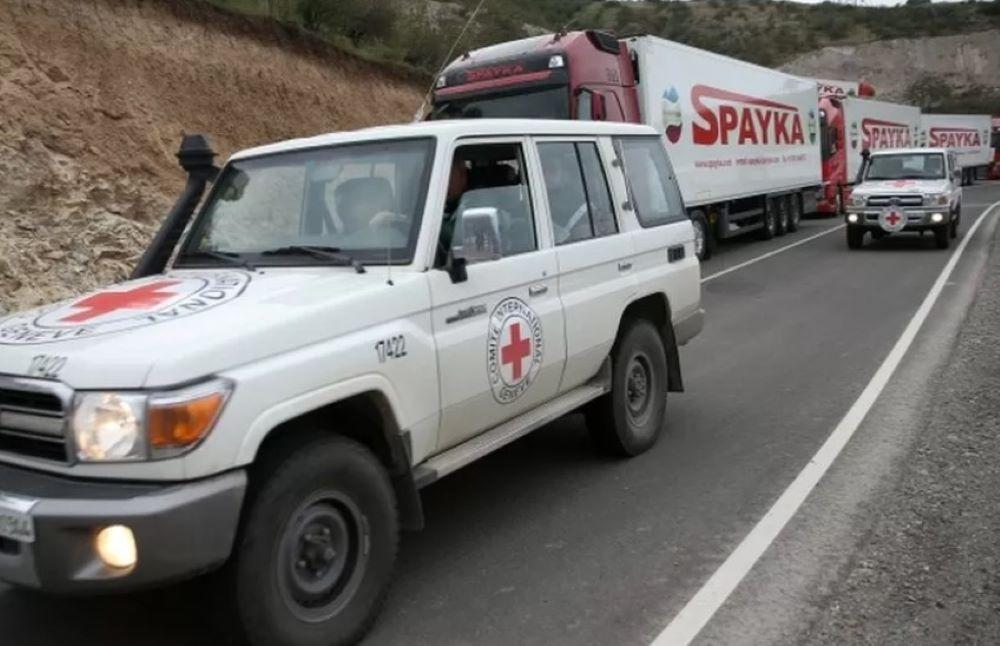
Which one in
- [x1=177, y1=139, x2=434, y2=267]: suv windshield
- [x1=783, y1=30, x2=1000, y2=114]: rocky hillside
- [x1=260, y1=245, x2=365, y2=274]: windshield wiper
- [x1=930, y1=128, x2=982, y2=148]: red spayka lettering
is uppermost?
[x1=783, y1=30, x2=1000, y2=114]: rocky hillside

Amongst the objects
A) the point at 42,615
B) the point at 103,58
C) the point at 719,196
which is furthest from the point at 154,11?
the point at 42,615

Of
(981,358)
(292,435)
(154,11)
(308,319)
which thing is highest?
(154,11)

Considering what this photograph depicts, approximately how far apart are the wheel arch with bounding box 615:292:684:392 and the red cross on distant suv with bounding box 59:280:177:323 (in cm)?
295

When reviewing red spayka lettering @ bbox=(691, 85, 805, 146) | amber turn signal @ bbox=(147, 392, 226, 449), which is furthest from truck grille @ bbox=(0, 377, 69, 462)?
red spayka lettering @ bbox=(691, 85, 805, 146)

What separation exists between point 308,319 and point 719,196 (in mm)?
14984

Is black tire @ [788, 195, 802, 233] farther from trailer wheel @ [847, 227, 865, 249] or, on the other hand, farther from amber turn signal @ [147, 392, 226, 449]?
amber turn signal @ [147, 392, 226, 449]

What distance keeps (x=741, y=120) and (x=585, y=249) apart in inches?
582

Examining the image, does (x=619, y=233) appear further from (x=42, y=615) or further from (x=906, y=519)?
(x=42, y=615)

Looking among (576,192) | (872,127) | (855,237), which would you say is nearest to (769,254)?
(855,237)

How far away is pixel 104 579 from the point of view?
9.47 feet

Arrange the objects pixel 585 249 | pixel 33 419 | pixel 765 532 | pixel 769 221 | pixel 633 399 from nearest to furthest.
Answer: pixel 33 419, pixel 765 532, pixel 585 249, pixel 633 399, pixel 769 221

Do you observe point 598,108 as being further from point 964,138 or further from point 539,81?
point 964,138

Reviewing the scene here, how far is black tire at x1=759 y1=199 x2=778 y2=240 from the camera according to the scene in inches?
818

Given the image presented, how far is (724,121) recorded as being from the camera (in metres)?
17.6
